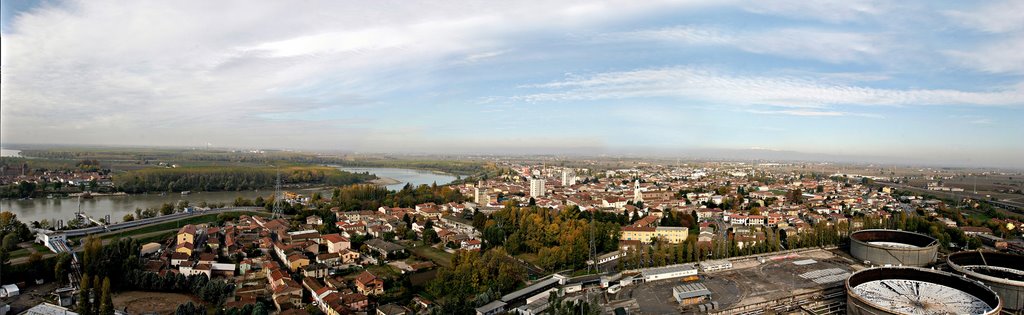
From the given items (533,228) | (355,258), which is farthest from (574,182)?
(355,258)

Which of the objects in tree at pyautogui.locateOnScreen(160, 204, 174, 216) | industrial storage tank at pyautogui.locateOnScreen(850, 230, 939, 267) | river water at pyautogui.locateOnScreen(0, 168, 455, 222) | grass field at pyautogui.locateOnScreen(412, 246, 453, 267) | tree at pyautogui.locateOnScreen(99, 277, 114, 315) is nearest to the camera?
tree at pyautogui.locateOnScreen(99, 277, 114, 315)

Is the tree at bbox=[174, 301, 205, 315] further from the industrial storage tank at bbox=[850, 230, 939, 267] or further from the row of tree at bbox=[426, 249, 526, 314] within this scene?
the industrial storage tank at bbox=[850, 230, 939, 267]

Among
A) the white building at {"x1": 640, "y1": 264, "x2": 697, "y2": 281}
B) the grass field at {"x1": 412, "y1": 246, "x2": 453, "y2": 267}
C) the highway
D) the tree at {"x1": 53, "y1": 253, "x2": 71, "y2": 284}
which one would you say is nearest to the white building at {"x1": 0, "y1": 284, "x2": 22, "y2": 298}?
the tree at {"x1": 53, "y1": 253, "x2": 71, "y2": 284}

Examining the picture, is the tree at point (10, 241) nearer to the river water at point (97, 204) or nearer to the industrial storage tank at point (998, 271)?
the river water at point (97, 204)

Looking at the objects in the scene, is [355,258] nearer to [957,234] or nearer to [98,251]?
[98,251]

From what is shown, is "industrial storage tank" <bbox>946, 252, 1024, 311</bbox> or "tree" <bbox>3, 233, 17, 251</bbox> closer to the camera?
"industrial storage tank" <bbox>946, 252, 1024, 311</bbox>

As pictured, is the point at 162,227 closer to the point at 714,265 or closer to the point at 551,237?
the point at 551,237

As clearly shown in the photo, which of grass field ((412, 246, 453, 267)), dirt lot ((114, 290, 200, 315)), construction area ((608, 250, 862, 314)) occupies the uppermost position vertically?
construction area ((608, 250, 862, 314))
